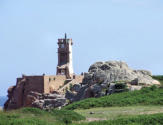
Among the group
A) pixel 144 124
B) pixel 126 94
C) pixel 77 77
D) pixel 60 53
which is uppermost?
pixel 60 53

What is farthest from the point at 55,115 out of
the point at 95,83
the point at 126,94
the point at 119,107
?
the point at 95,83

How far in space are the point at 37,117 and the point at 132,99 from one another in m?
10.5

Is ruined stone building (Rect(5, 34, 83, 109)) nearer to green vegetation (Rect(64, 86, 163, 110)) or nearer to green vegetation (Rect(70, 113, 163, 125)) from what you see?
green vegetation (Rect(64, 86, 163, 110))

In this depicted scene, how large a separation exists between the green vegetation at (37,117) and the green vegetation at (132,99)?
759cm

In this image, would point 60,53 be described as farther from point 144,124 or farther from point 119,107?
point 144,124

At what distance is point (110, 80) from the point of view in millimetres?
46031

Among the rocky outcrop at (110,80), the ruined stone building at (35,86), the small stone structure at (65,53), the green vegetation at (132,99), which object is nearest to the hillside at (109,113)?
the green vegetation at (132,99)

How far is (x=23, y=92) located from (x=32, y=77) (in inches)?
94.7

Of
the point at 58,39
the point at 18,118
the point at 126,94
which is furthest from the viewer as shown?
the point at 58,39

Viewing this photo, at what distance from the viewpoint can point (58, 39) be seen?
235 ft

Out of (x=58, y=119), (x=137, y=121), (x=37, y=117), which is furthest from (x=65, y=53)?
(x=137, y=121)

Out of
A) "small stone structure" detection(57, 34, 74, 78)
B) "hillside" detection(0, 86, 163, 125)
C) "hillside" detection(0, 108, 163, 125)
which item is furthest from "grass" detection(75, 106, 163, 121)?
"small stone structure" detection(57, 34, 74, 78)

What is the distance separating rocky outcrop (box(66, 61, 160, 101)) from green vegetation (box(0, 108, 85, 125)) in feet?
48.4

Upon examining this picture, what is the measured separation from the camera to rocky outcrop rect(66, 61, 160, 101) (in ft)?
142
